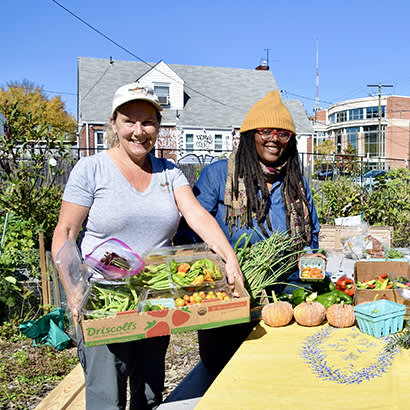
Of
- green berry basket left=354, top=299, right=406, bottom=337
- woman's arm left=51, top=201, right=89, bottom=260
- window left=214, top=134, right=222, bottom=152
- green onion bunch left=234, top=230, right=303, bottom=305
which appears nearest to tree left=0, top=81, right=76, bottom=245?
woman's arm left=51, top=201, right=89, bottom=260

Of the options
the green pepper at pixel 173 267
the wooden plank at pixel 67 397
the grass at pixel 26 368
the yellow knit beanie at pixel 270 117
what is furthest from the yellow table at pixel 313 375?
the grass at pixel 26 368

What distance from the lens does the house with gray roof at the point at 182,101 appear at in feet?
72.7

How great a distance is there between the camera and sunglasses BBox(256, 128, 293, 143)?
8.06 ft

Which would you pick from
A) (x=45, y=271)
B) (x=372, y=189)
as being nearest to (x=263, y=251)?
(x=45, y=271)

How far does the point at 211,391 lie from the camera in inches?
62.0

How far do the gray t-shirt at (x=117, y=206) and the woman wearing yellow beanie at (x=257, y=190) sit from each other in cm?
56

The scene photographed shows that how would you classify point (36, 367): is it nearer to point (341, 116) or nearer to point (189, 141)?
point (189, 141)

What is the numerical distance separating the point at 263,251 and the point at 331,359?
72 centimetres

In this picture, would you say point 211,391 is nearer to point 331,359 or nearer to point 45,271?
point 331,359

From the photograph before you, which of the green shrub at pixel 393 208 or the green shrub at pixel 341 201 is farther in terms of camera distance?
the green shrub at pixel 341 201

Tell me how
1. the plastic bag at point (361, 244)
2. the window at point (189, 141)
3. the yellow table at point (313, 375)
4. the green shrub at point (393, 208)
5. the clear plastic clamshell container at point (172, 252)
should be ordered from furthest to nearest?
1. the window at point (189, 141)
2. the green shrub at point (393, 208)
3. the plastic bag at point (361, 244)
4. the clear plastic clamshell container at point (172, 252)
5. the yellow table at point (313, 375)

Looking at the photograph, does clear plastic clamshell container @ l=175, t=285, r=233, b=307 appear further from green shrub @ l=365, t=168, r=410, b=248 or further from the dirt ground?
green shrub @ l=365, t=168, r=410, b=248

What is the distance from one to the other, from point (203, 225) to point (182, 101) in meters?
22.1

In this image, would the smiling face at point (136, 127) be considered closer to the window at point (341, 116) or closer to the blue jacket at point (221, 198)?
the blue jacket at point (221, 198)
